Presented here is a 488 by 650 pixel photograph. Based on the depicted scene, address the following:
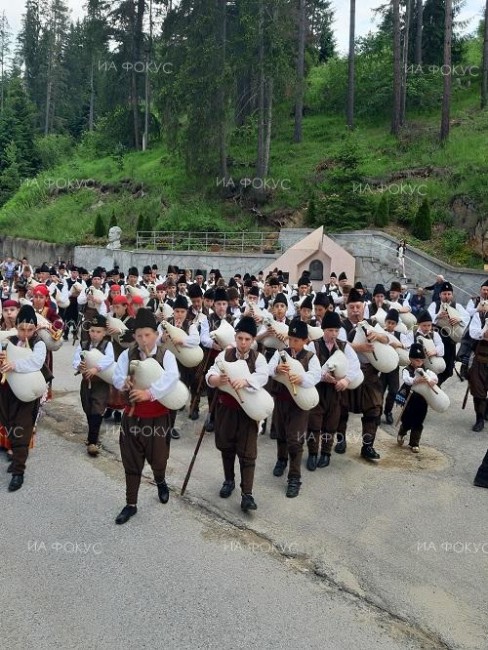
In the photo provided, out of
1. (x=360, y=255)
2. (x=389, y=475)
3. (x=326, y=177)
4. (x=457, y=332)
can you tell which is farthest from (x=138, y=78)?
(x=389, y=475)

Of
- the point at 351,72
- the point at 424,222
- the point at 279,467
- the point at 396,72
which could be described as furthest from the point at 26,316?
the point at 351,72

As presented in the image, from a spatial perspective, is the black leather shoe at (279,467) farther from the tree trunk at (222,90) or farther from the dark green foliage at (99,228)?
the dark green foliage at (99,228)

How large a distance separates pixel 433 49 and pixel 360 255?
81.8 ft

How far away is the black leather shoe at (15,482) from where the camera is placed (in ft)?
18.4

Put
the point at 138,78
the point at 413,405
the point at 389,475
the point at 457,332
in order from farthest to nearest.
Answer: the point at 138,78 → the point at 457,332 → the point at 413,405 → the point at 389,475

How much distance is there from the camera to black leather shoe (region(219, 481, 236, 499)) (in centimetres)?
560

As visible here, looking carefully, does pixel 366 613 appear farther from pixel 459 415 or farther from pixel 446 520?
pixel 459 415

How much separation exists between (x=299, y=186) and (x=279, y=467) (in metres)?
25.6

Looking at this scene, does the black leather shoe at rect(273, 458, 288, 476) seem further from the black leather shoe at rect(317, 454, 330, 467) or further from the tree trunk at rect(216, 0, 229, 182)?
the tree trunk at rect(216, 0, 229, 182)

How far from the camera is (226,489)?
5621 millimetres

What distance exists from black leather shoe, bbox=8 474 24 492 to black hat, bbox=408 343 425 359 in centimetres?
511

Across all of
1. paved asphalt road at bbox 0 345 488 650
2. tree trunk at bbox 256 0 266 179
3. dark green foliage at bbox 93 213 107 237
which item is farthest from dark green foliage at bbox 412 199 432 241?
dark green foliage at bbox 93 213 107 237

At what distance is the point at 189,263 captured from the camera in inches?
1045

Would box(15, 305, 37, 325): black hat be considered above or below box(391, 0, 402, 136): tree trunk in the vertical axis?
below
